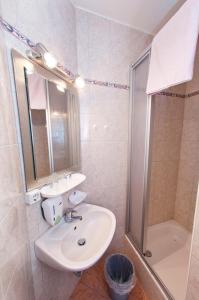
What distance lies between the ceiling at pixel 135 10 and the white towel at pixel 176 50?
1.60 feet

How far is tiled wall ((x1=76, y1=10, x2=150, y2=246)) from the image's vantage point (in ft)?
3.96

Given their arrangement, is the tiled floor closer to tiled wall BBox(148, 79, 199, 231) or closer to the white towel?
tiled wall BBox(148, 79, 199, 231)

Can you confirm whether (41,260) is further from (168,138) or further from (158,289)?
Result: (168,138)

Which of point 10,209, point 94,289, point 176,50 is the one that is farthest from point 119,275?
point 176,50

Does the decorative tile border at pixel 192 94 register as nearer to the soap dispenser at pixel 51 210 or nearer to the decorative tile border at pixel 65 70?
the decorative tile border at pixel 65 70

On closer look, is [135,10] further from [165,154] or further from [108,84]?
[165,154]

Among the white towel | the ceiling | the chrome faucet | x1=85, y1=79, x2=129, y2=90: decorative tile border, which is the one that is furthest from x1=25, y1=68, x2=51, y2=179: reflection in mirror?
the ceiling

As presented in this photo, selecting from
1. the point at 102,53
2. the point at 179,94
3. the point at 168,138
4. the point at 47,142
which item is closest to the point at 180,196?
the point at 168,138

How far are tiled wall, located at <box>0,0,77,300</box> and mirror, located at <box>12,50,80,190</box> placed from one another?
0.09m

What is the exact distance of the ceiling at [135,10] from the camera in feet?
3.54

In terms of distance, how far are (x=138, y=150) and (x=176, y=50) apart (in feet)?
2.58

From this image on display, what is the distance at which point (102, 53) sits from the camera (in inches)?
48.9

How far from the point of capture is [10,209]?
561 millimetres

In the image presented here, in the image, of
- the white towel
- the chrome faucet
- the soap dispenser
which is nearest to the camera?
the white towel
